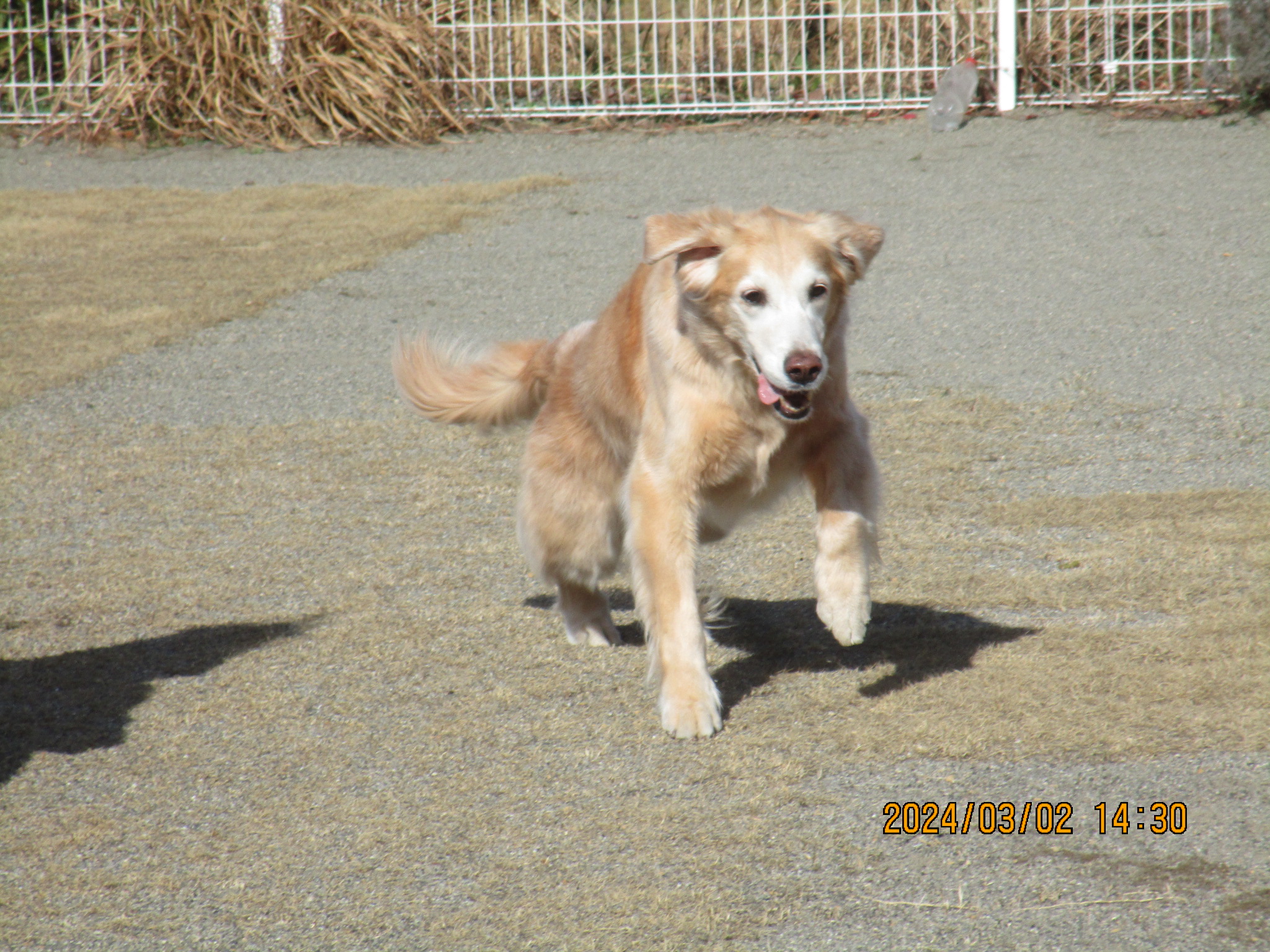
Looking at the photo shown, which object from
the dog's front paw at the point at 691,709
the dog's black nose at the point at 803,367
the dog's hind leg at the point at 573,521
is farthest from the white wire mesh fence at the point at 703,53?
the dog's front paw at the point at 691,709

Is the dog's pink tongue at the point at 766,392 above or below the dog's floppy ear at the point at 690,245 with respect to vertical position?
below

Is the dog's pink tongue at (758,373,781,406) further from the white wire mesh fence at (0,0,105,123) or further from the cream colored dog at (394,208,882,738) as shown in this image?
the white wire mesh fence at (0,0,105,123)

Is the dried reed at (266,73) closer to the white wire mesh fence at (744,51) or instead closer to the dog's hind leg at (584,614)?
the white wire mesh fence at (744,51)

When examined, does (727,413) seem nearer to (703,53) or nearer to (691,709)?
(691,709)

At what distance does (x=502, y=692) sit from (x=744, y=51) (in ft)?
33.4

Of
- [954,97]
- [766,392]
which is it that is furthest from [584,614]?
[954,97]

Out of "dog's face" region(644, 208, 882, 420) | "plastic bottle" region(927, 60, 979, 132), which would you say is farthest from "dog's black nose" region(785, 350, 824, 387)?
"plastic bottle" region(927, 60, 979, 132)

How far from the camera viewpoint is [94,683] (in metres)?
3.57

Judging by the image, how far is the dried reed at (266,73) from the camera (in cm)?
1205

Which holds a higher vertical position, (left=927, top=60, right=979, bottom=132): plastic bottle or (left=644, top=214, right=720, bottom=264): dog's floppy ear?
(left=927, top=60, right=979, bottom=132): plastic bottle

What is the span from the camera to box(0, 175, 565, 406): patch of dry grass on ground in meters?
7.32

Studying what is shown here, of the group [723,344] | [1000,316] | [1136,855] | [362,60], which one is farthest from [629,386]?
[362,60]

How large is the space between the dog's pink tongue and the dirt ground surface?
0.76 m

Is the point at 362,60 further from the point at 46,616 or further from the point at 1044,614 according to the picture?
the point at 1044,614
